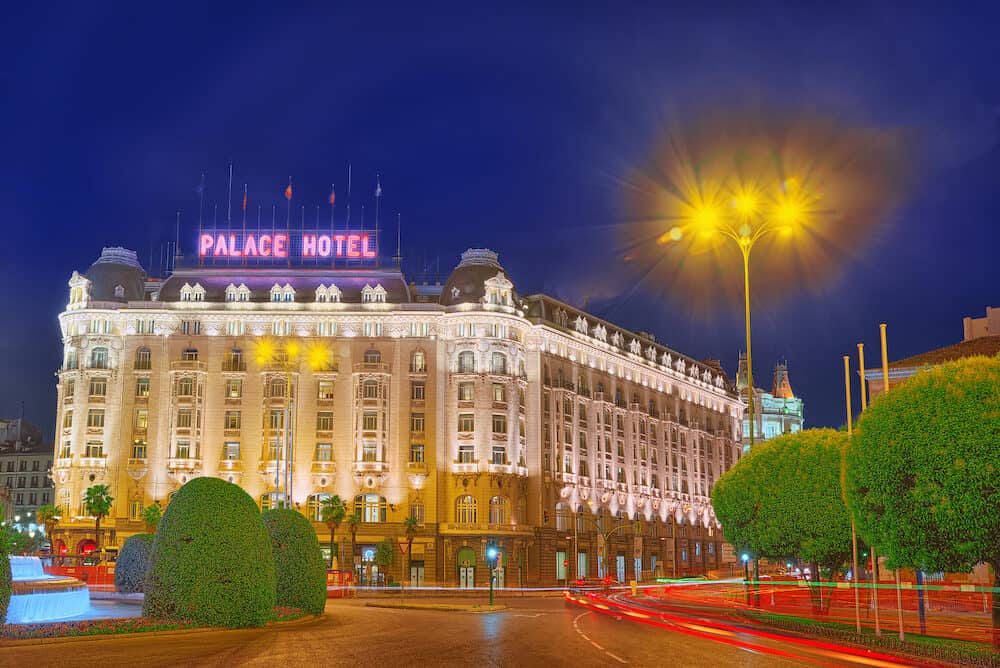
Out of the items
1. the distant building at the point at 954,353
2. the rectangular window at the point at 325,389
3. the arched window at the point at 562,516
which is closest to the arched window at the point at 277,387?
the rectangular window at the point at 325,389

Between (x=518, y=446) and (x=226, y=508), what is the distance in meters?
67.4

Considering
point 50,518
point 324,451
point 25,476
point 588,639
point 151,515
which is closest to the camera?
point 588,639

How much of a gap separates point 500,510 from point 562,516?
29.9 ft

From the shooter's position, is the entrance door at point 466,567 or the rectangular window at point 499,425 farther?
the rectangular window at point 499,425

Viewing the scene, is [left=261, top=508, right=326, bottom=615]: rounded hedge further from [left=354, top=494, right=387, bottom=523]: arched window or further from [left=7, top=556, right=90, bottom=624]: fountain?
[left=354, top=494, right=387, bottom=523]: arched window

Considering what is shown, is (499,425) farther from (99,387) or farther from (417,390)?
(99,387)

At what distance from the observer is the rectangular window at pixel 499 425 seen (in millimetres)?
97625

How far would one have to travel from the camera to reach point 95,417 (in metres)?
97.3

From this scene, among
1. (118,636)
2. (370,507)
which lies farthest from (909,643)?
(370,507)

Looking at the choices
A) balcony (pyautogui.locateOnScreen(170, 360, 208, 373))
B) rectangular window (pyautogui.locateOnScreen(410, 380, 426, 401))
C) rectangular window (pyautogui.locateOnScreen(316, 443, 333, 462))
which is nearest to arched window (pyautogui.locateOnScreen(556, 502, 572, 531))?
rectangular window (pyautogui.locateOnScreen(410, 380, 426, 401))

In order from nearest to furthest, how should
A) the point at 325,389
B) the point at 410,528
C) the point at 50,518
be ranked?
1. the point at 50,518
2. the point at 410,528
3. the point at 325,389

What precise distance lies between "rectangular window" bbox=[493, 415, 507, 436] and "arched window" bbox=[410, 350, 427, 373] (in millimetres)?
7944

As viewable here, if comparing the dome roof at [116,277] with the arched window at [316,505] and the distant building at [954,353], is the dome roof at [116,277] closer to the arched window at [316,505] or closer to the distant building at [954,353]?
the arched window at [316,505]

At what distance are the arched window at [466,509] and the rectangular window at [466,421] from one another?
19.4ft
